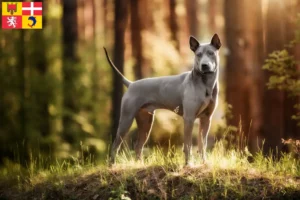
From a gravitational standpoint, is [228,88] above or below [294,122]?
above

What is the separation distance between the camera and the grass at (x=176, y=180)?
5.17 m

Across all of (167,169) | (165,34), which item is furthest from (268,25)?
(167,169)

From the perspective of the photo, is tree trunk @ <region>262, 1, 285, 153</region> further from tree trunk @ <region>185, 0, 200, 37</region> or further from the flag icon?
the flag icon

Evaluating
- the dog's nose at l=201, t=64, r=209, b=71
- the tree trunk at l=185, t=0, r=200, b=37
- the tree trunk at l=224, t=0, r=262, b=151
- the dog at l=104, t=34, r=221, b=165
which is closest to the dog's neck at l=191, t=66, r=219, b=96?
the dog at l=104, t=34, r=221, b=165

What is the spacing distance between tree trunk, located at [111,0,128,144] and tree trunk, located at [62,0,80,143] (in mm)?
829

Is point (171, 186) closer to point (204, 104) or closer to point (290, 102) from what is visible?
point (204, 104)

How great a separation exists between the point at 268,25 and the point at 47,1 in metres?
4.42

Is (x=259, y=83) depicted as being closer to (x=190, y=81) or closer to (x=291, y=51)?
(x=291, y=51)

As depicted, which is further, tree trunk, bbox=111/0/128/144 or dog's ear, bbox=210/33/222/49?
tree trunk, bbox=111/0/128/144

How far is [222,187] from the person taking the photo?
17.1 ft

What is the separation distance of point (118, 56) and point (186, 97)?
363cm

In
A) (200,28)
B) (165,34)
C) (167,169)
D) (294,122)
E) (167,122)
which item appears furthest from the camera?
(200,28)

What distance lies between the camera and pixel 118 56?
354 inches

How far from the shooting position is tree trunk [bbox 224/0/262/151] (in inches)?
335
